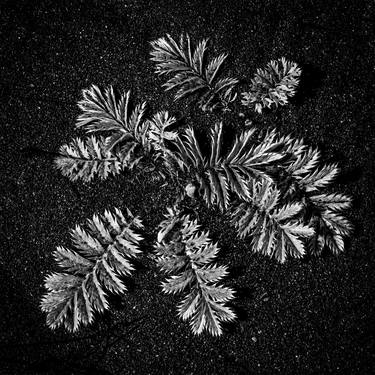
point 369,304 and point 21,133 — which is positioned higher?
point 369,304

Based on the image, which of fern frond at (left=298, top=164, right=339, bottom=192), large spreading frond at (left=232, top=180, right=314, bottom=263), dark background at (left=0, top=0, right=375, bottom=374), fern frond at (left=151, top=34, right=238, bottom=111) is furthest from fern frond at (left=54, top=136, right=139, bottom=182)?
fern frond at (left=298, top=164, right=339, bottom=192)

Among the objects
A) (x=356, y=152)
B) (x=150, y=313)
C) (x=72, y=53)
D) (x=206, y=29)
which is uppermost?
(x=206, y=29)

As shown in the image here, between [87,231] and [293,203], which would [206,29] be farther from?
[87,231]

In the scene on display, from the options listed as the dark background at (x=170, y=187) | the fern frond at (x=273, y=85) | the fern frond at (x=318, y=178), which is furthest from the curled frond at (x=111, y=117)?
the fern frond at (x=318, y=178)

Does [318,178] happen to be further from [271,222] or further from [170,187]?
[170,187]

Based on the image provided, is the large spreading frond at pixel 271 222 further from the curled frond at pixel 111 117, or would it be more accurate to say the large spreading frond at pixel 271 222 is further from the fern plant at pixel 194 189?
the curled frond at pixel 111 117

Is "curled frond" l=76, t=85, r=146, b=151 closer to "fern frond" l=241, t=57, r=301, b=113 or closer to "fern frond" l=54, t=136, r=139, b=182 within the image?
"fern frond" l=54, t=136, r=139, b=182

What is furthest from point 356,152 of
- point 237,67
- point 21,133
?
point 21,133
